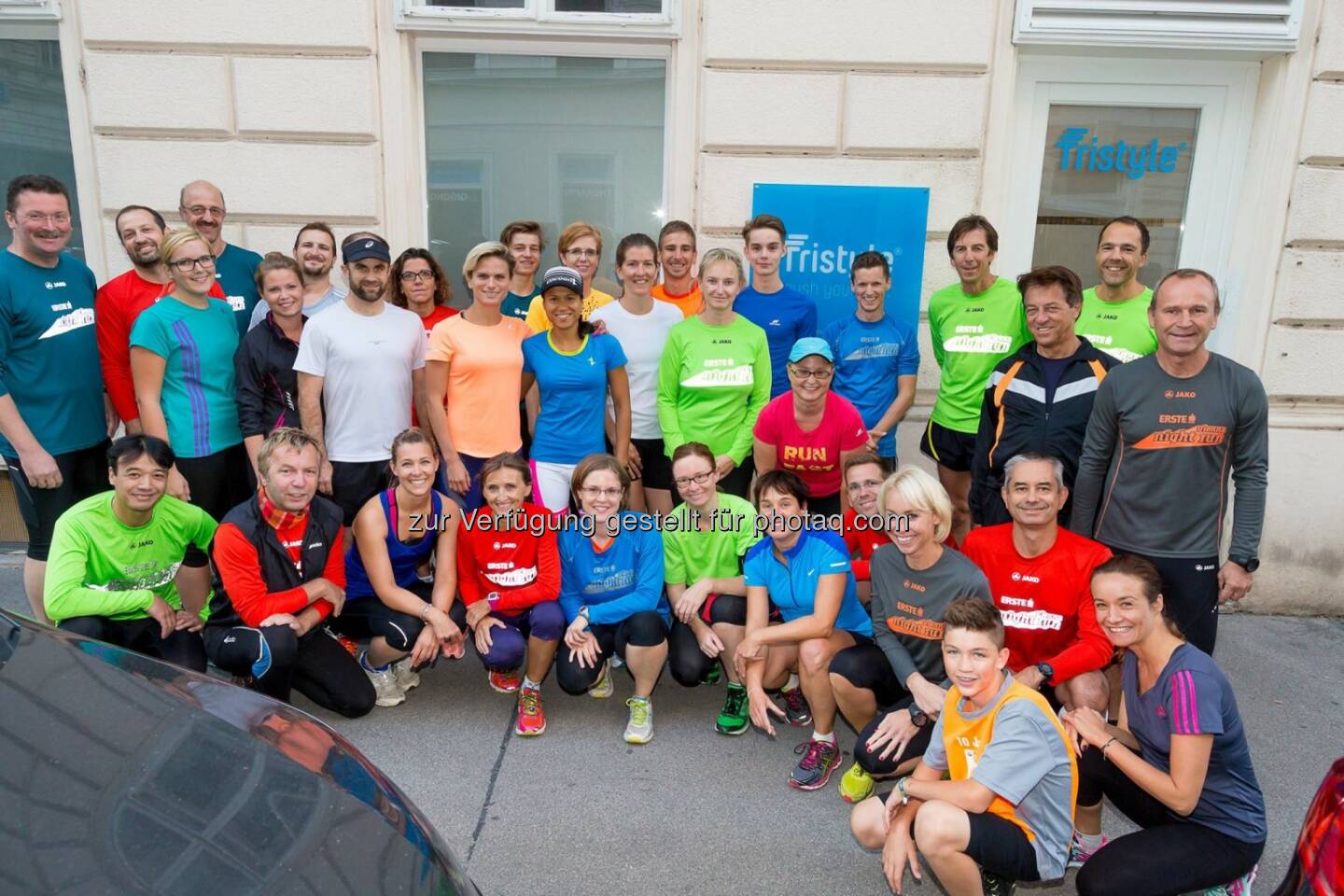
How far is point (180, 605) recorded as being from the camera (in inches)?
161

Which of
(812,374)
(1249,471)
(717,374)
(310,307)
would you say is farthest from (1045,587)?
(310,307)

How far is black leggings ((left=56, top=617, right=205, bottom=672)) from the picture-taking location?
3.80 meters

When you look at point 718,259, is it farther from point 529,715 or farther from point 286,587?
point 286,587

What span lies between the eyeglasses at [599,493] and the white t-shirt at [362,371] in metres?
1.01

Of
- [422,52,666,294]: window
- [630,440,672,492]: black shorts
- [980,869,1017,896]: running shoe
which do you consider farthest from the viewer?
[422,52,666,294]: window

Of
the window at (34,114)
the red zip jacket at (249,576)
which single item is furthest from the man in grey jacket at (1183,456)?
the window at (34,114)

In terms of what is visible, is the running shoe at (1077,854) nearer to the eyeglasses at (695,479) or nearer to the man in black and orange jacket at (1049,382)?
the man in black and orange jacket at (1049,382)

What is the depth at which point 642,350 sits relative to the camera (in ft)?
15.6

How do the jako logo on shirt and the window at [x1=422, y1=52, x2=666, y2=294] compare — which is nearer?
the jako logo on shirt

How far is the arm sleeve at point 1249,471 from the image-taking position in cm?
340

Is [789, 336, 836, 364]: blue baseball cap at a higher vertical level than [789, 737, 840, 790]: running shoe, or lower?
higher

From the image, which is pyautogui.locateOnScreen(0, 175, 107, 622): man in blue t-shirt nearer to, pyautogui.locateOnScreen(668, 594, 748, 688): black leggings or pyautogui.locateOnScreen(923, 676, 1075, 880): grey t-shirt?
pyautogui.locateOnScreen(668, 594, 748, 688): black leggings

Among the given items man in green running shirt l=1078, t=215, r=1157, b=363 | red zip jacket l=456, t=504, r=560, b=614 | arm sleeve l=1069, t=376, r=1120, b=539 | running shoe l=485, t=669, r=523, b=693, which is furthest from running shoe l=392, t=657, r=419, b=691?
man in green running shirt l=1078, t=215, r=1157, b=363

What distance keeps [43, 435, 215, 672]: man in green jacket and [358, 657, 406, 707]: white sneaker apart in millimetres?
702
